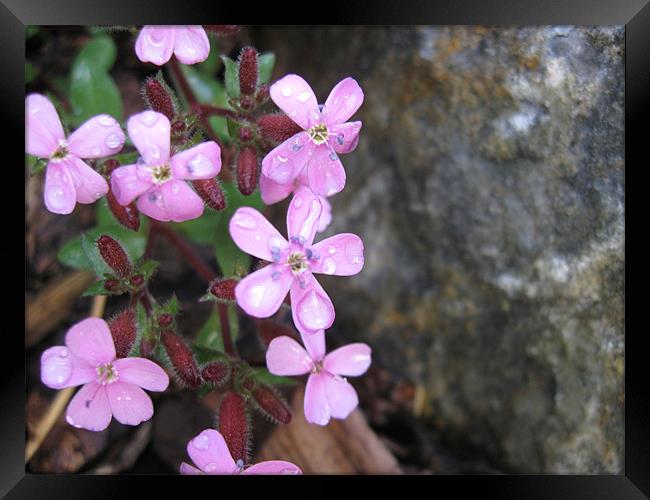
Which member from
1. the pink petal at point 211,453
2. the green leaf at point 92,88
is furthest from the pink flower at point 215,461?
the green leaf at point 92,88

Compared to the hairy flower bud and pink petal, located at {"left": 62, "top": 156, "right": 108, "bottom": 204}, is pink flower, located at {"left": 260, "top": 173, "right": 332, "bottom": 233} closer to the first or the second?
the hairy flower bud

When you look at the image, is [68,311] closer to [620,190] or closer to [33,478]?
[33,478]

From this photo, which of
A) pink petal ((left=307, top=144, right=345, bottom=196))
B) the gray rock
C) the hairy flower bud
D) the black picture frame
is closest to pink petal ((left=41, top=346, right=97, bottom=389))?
the black picture frame

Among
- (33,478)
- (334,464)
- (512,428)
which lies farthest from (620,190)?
(33,478)

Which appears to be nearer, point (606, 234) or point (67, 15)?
point (67, 15)

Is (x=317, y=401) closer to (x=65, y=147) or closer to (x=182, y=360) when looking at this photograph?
(x=182, y=360)

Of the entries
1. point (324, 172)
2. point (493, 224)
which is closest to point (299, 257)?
point (324, 172)
